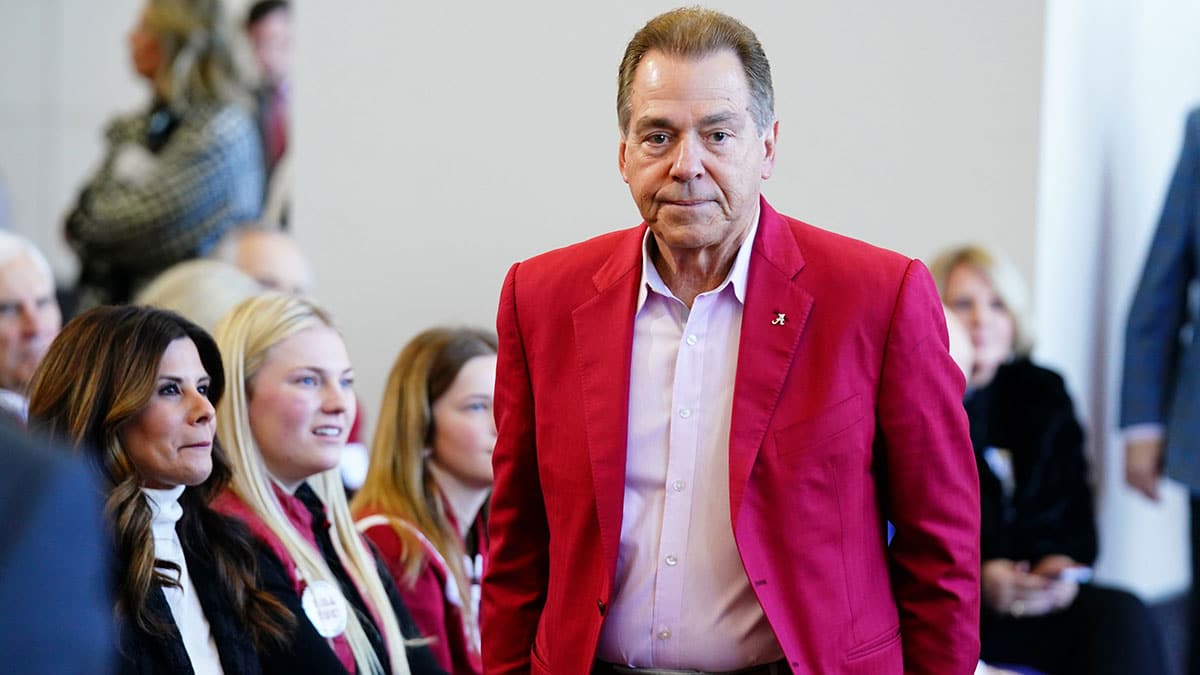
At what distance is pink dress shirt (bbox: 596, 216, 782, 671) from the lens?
1.90 m

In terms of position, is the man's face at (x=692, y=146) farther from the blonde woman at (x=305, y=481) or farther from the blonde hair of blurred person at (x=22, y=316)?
the blonde hair of blurred person at (x=22, y=316)

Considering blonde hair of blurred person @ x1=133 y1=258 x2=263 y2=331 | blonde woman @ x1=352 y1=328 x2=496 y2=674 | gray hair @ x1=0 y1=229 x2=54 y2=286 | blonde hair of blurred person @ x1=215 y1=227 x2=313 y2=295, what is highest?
gray hair @ x1=0 y1=229 x2=54 y2=286

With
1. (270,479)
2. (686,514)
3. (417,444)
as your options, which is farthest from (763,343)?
(417,444)

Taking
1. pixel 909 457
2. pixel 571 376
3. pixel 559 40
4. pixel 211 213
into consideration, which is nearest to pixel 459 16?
pixel 559 40

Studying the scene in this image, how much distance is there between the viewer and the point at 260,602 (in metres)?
2.40

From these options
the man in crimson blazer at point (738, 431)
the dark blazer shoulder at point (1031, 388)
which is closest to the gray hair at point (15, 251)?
the man in crimson blazer at point (738, 431)

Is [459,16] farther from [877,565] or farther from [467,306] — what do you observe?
[877,565]

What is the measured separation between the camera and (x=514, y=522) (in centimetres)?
207

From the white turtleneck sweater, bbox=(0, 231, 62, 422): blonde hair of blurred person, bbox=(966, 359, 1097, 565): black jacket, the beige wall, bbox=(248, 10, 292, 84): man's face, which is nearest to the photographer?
the white turtleneck sweater

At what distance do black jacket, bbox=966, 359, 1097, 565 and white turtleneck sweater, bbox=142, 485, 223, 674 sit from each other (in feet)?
7.74

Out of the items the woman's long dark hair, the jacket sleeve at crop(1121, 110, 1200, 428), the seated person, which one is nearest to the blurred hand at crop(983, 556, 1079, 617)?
Result: the seated person

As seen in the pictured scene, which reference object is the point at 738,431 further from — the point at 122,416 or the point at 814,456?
the point at 122,416

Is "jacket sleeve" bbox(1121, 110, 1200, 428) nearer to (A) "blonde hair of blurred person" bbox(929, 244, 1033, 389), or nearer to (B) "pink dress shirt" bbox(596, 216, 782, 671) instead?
(A) "blonde hair of blurred person" bbox(929, 244, 1033, 389)

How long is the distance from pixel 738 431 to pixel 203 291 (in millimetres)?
2214
